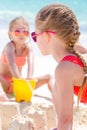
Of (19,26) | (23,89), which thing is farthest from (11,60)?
(23,89)

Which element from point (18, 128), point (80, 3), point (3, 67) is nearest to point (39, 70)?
point (3, 67)

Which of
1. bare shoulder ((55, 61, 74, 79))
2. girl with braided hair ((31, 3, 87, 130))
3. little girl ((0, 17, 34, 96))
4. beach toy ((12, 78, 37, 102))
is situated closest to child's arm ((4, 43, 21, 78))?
little girl ((0, 17, 34, 96))

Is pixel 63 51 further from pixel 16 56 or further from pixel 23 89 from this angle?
pixel 16 56

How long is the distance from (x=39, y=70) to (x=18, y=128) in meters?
5.33

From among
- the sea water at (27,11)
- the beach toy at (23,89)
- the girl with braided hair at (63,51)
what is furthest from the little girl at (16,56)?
the sea water at (27,11)

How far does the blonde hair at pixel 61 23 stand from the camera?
221 centimetres

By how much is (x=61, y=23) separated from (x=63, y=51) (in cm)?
14

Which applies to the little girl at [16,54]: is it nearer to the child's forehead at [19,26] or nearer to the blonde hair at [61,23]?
the child's forehead at [19,26]

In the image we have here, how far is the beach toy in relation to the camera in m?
3.82

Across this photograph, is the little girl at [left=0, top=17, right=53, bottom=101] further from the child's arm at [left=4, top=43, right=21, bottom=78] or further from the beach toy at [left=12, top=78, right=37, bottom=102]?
the beach toy at [left=12, top=78, right=37, bottom=102]

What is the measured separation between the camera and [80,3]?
15.4 m

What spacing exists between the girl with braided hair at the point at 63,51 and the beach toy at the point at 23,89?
A: 1542 millimetres

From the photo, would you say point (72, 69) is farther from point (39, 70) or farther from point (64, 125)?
point (39, 70)

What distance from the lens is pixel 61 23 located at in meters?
2.21
